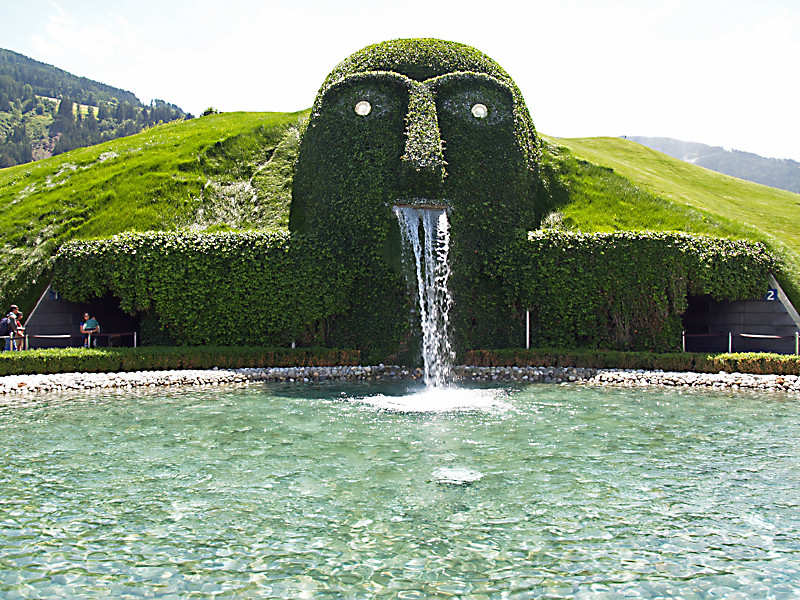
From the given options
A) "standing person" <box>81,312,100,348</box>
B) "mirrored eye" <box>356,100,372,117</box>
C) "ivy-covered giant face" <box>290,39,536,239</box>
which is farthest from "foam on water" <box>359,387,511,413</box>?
"standing person" <box>81,312,100,348</box>

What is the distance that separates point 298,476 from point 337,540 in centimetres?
199

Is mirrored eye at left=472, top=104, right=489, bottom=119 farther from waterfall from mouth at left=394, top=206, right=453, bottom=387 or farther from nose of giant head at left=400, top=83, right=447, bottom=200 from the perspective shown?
waterfall from mouth at left=394, top=206, right=453, bottom=387

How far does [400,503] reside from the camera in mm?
6559

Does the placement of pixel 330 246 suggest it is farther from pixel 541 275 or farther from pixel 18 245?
pixel 18 245

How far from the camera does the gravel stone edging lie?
1387cm

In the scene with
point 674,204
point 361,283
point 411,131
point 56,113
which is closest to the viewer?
point 411,131

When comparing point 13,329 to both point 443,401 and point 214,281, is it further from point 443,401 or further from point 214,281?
point 443,401

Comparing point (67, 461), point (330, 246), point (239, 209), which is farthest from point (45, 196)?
point (67, 461)

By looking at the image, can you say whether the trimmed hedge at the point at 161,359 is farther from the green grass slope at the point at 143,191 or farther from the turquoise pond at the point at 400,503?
the turquoise pond at the point at 400,503

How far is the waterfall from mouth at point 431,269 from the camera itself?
16938 mm

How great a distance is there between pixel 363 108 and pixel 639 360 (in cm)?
1084

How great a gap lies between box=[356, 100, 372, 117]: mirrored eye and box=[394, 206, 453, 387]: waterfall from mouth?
3206 mm

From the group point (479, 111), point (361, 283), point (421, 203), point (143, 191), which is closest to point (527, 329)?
point (421, 203)

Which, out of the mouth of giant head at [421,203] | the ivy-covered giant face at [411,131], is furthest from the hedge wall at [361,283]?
the mouth of giant head at [421,203]
